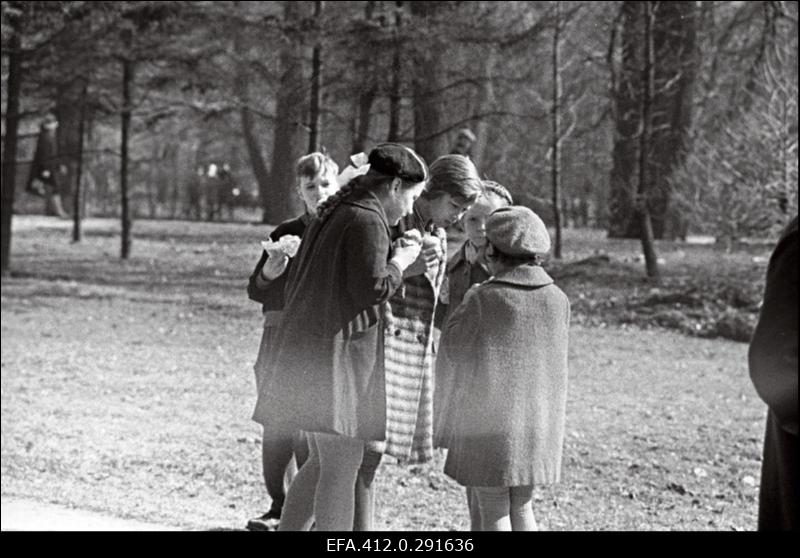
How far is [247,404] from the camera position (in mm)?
10328

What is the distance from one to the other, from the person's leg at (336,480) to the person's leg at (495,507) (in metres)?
0.46

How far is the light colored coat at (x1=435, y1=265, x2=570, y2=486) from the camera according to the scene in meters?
4.61

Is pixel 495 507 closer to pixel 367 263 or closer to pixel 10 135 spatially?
pixel 367 263

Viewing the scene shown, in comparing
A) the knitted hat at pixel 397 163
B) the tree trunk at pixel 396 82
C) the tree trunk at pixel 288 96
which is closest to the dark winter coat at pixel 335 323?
the knitted hat at pixel 397 163

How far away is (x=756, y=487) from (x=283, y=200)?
23.9ft

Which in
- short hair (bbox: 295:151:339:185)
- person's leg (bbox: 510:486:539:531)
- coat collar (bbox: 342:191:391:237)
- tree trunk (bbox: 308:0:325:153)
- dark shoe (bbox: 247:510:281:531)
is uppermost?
tree trunk (bbox: 308:0:325:153)

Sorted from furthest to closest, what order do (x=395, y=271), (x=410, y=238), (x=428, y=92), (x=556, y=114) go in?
(x=556, y=114), (x=428, y=92), (x=410, y=238), (x=395, y=271)

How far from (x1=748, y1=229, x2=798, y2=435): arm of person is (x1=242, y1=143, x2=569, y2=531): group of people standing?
1.76 meters

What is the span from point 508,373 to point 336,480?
0.75 m

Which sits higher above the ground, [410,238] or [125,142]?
[125,142]

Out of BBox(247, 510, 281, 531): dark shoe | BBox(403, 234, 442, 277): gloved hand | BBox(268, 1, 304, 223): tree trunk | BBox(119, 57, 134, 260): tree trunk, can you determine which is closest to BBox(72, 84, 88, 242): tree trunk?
BBox(119, 57, 134, 260): tree trunk

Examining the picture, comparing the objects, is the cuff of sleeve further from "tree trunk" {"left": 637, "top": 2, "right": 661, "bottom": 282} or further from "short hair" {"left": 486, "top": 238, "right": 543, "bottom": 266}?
"tree trunk" {"left": 637, "top": 2, "right": 661, "bottom": 282}

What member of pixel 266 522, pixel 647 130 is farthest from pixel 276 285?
pixel 647 130
